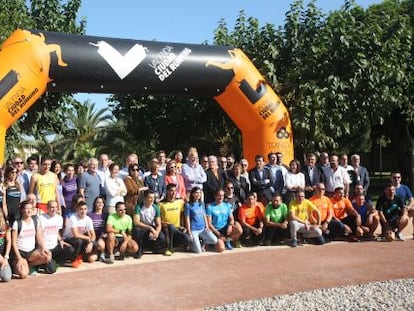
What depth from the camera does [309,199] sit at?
9.81m

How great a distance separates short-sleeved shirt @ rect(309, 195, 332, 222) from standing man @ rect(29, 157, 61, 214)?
4.66 m

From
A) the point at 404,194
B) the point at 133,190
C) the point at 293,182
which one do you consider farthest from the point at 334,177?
the point at 133,190

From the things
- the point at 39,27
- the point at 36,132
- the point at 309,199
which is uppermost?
the point at 39,27

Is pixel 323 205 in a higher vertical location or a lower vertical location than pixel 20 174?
lower

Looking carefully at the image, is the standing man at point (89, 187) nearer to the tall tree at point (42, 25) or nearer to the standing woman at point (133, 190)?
the standing woman at point (133, 190)

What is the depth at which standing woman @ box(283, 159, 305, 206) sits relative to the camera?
31.9 feet

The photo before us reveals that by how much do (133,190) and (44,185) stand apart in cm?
148

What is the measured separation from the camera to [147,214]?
8539mm

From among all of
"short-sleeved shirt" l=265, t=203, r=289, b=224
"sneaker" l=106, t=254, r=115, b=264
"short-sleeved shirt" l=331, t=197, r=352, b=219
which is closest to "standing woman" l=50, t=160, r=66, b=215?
"sneaker" l=106, t=254, r=115, b=264

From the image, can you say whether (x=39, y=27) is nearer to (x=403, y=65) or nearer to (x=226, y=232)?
(x=226, y=232)

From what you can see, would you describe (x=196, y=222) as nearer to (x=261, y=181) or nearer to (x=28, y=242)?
(x=261, y=181)

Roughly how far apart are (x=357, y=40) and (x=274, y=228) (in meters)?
5.24

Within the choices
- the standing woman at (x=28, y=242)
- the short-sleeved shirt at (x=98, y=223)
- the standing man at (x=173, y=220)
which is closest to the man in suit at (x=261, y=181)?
the standing man at (x=173, y=220)

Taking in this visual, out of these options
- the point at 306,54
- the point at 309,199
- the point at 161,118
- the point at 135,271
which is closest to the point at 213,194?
the point at 309,199
